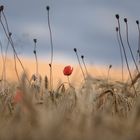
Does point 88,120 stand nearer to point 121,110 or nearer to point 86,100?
point 86,100

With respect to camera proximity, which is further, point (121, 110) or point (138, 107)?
point (121, 110)

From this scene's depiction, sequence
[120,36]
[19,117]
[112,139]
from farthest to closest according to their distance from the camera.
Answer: [120,36]
[19,117]
[112,139]

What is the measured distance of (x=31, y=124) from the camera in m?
0.80

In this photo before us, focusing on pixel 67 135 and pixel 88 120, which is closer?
pixel 67 135

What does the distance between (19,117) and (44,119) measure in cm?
22

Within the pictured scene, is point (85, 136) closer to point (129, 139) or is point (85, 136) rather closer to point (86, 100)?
point (129, 139)

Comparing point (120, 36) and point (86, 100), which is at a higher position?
point (120, 36)

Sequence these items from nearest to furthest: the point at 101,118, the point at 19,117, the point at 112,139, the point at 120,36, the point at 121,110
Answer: the point at 112,139 → the point at 101,118 → the point at 19,117 → the point at 121,110 → the point at 120,36

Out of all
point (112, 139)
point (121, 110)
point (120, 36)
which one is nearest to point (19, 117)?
point (112, 139)

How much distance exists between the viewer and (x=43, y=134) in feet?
2.16

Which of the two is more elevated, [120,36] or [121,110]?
[120,36]

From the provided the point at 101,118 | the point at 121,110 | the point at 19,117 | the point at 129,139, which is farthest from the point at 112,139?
the point at 121,110

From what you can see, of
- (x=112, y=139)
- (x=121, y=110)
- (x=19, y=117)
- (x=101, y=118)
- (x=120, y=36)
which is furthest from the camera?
(x=120, y=36)

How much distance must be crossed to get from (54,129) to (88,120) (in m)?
0.17
